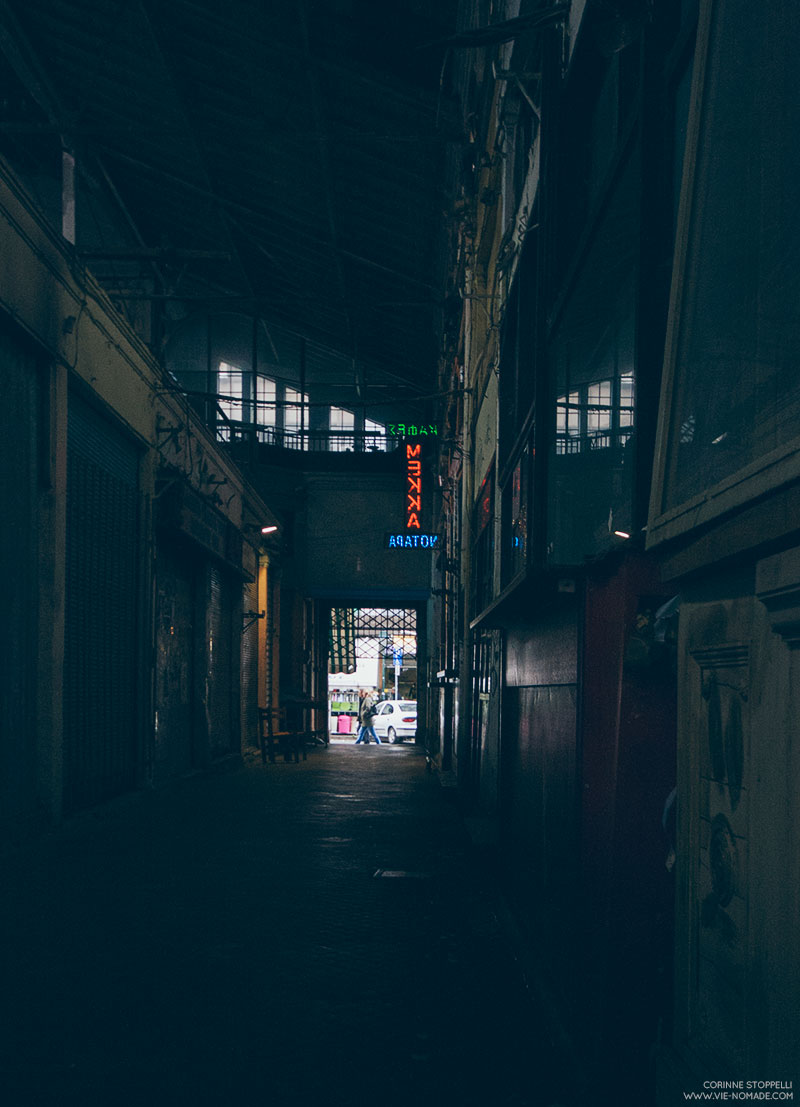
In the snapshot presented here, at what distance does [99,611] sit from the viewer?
13.8m

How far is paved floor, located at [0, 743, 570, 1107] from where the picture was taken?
448 centimetres

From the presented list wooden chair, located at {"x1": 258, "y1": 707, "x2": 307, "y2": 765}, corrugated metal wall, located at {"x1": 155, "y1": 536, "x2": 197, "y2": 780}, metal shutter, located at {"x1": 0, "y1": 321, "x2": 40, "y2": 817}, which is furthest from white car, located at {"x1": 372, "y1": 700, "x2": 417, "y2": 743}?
metal shutter, located at {"x1": 0, "y1": 321, "x2": 40, "y2": 817}

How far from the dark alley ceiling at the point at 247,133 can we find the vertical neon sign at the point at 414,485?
6.35 m

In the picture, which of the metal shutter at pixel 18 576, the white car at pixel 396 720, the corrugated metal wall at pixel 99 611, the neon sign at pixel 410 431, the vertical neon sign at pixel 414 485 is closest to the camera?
the metal shutter at pixel 18 576

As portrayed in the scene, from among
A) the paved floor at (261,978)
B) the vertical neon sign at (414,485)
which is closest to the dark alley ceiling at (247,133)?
the vertical neon sign at (414,485)

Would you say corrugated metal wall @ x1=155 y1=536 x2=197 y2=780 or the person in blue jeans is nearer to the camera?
corrugated metal wall @ x1=155 y1=536 x2=197 y2=780

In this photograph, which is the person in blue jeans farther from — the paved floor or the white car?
the paved floor

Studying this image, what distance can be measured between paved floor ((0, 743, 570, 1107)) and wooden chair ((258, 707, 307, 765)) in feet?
45.2

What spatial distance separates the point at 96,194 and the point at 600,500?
16.1 metres

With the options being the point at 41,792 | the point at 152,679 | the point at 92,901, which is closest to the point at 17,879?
the point at 92,901

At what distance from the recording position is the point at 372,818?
13.6m

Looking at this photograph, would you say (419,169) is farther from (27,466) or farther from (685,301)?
(685,301)

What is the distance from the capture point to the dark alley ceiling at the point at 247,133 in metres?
14.3

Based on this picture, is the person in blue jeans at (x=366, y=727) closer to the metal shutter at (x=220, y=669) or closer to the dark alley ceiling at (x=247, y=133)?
the metal shutter at (x=220, y=669)
